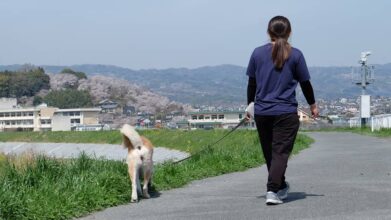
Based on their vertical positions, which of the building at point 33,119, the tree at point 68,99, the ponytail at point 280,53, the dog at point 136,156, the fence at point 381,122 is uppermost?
the ponytail at point 280,53

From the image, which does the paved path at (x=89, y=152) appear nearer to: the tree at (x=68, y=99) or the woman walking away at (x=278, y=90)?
the woman walking away at (x=278, y=90)

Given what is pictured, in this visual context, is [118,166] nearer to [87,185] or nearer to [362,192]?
[87,185]

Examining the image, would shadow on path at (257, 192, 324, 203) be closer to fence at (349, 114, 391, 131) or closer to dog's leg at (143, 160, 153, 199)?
dog's leg at (143, 160, 153, 199)

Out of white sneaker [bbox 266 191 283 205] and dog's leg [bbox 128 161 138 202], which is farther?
dog's leg [bbox 128 161 138 202]

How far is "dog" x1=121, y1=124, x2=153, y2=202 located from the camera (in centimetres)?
799

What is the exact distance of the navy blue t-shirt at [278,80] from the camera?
712 centimetres

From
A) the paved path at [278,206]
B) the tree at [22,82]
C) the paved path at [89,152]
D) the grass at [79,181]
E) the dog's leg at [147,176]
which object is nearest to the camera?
the paved path at [278,206]

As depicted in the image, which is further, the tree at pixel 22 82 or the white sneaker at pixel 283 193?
the tree at pixel 22 82

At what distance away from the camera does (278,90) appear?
281 inches

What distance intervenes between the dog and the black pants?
151 cm

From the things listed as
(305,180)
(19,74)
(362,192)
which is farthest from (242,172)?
(19,74)

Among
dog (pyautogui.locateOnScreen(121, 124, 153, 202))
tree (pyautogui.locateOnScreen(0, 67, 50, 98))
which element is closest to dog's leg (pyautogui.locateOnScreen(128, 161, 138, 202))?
dog (pyautogui.locateOnScreen(121, 124, 153, 202))

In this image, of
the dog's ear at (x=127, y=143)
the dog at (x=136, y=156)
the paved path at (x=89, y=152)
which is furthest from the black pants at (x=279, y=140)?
the paved path at (x=89, y=152)

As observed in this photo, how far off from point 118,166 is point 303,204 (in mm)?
3565
